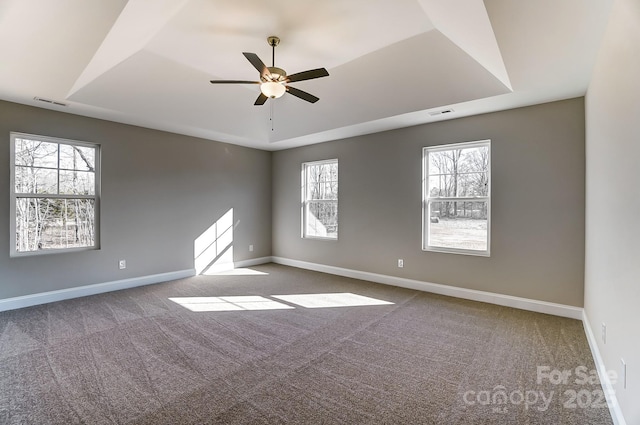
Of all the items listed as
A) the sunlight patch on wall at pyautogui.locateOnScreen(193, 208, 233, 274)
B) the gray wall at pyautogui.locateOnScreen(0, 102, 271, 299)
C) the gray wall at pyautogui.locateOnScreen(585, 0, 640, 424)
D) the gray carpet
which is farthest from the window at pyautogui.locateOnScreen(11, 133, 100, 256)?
the gray wall at pyautogui.locateOnScreen(585, 0, 640, 424)

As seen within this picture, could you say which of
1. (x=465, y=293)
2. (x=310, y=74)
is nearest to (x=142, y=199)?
(x=310, y=74)

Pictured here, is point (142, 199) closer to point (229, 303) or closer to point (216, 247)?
point (216, 247)

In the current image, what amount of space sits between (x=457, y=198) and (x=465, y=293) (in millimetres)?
1356

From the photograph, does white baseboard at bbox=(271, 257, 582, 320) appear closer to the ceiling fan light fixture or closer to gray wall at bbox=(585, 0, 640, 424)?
gray wall at bbox=(585, 0, 640, 424)

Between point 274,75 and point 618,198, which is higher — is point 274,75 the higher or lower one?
the higher one

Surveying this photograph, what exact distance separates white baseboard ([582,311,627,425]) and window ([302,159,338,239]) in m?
3.87

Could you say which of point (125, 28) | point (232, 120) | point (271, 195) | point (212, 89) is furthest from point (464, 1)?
point (271, 195)

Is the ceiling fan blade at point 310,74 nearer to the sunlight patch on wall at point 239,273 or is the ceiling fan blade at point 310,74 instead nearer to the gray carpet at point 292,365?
the gray carpet at point 292,365

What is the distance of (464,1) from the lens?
229cm

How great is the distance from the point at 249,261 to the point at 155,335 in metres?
3.46

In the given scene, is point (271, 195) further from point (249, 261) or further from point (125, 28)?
point (125, 28)

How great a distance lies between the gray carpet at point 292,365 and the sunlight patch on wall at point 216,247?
1680 mm

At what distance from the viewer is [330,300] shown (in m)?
4.27

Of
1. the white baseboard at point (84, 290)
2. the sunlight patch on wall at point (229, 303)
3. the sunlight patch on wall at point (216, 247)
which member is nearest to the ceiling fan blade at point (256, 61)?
the sunlight patch on wall at point (229, 303)
